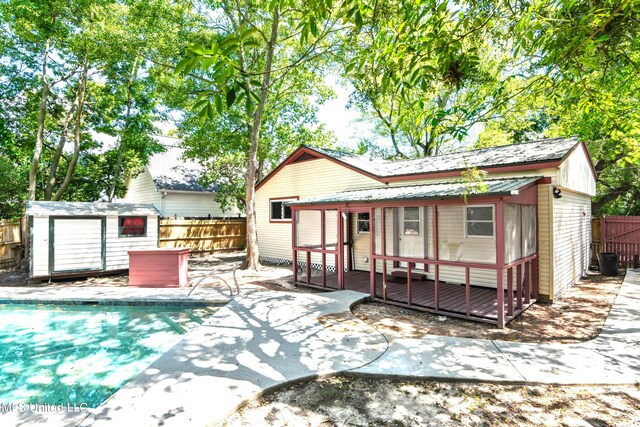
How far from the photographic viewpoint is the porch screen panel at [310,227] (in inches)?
451

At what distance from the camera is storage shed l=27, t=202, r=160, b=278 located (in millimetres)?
8820

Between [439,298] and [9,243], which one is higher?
[9,243]

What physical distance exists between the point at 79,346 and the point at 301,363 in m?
3.79

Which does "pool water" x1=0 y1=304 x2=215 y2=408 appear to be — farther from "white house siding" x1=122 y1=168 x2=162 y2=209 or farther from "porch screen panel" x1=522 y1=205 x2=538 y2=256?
"white house siding" x1=122 y1=168 x2=162 y2=209

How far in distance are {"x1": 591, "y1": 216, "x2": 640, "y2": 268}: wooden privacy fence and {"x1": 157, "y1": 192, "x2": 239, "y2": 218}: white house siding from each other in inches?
630

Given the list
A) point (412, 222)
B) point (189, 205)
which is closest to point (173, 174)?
point (189, 205)

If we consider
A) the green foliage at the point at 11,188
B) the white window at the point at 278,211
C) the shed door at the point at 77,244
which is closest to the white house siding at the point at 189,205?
the white window at the point at 278,211

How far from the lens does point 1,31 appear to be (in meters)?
11.3

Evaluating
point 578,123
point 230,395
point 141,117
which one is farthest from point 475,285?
point 141,117

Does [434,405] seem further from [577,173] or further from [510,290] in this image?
[577,173]

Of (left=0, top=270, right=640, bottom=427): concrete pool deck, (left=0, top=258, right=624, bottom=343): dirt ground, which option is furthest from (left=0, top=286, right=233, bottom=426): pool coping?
(left=0, top=270, right=640, bottom=427): concrete pool deck

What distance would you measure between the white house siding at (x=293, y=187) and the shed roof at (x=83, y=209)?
4.32m

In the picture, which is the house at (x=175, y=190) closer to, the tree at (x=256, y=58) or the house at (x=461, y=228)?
the tree at (x=256, y=58)

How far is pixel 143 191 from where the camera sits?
19.8 metres
